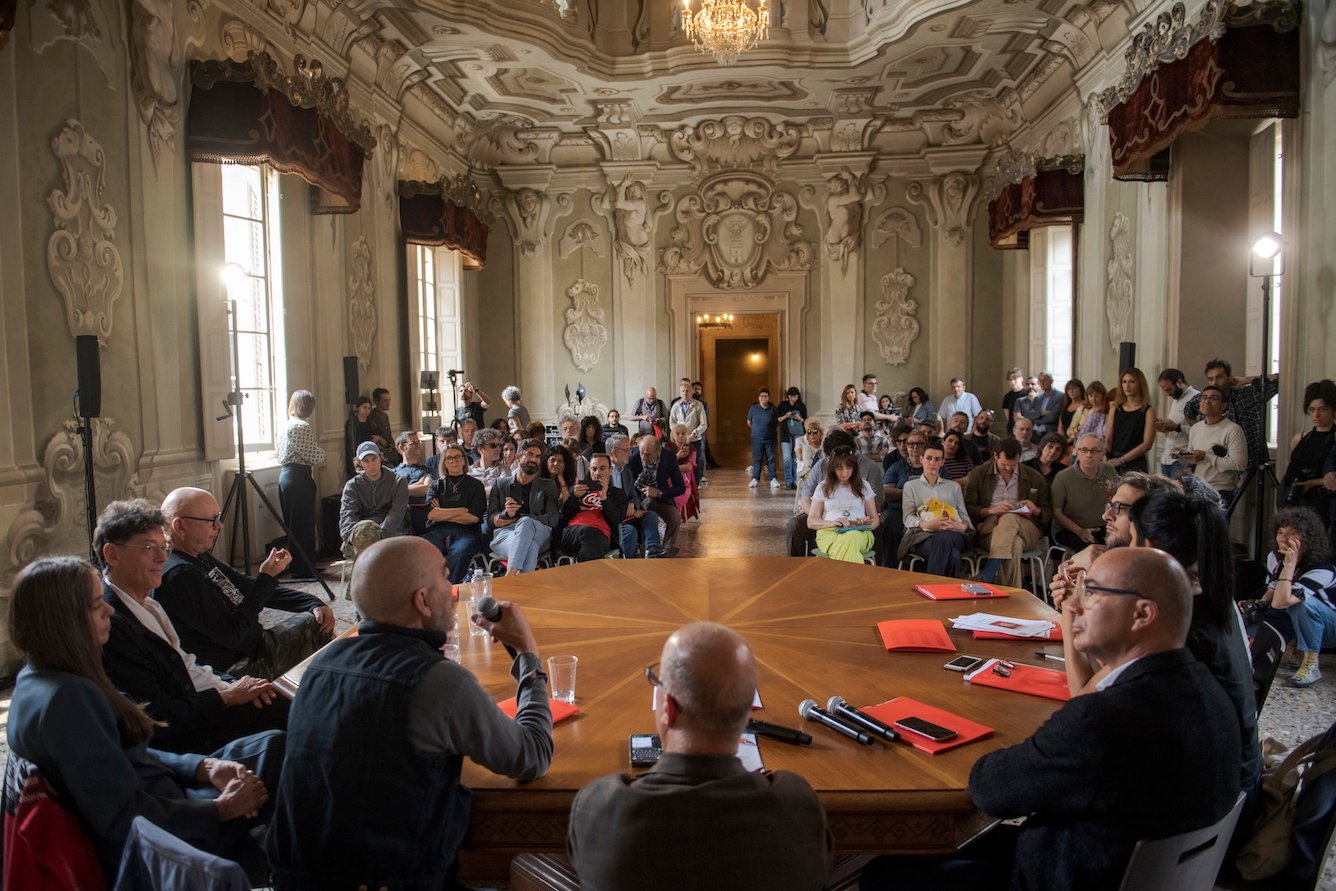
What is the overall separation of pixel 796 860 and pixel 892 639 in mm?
1631

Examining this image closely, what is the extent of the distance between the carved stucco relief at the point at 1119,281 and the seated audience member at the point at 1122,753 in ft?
25.4

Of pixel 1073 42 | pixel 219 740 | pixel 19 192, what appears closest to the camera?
pixel 219 740

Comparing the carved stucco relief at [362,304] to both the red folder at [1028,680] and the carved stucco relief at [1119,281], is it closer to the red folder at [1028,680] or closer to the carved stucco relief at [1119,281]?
the carved stucco relief at [1119,281]

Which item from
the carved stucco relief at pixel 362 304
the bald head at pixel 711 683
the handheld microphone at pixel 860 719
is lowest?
the handheld microphone at pixel 860 719

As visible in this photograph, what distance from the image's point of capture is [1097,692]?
177 centimetres

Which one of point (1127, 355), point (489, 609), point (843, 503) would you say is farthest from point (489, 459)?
point (1127, 355)

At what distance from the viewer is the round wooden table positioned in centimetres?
200

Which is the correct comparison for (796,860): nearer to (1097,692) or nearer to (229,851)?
(1097,692)

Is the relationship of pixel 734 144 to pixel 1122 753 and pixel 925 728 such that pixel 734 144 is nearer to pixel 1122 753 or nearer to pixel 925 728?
pixel 925 728

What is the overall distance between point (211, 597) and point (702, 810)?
2.48m

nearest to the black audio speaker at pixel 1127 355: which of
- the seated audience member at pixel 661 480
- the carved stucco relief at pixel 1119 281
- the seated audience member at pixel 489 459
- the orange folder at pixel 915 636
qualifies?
the carved stucco relief at pixel 1119 281

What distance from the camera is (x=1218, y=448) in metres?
6.20

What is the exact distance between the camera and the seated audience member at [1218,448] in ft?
20.2

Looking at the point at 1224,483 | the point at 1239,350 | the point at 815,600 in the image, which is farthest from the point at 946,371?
the point at 815,600
